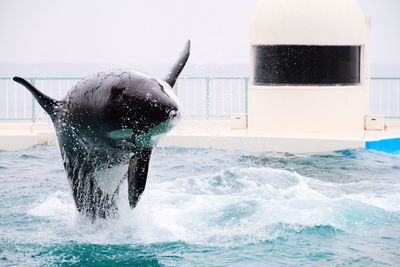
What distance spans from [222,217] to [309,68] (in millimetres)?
6678

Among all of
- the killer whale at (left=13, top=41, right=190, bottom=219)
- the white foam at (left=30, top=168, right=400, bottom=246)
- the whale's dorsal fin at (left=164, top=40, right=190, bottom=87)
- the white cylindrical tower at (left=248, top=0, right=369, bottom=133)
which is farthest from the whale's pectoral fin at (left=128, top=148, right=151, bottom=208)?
the white cylindrical tower at (left=248, top=0, right=369, bottom=133)

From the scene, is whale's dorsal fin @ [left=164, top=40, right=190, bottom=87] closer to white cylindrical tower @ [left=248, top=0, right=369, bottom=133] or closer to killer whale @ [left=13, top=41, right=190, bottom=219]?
killer whale @ [left=13, top=41, right=190, bottom=219]

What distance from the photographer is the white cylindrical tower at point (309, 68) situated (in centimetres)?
1498

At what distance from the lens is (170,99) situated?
5.54 meters

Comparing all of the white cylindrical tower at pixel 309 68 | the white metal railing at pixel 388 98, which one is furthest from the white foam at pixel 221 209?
the white metal railing at pixel 388 98

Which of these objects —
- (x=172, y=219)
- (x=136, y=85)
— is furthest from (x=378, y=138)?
(x=136, y=85)

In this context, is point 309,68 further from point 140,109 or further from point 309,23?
point 140,109

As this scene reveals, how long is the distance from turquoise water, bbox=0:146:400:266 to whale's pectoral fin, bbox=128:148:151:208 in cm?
140

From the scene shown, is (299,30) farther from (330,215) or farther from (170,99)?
(170,99)

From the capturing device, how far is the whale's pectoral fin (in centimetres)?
588

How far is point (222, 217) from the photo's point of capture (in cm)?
894

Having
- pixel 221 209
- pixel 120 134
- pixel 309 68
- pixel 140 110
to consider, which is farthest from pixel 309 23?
pixel 140 110

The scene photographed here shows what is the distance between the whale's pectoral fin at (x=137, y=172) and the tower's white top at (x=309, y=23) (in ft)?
31.1

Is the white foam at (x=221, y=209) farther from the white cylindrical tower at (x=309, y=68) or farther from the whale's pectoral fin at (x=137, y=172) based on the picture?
the white cylindrical tower at (x=309, y=68)
